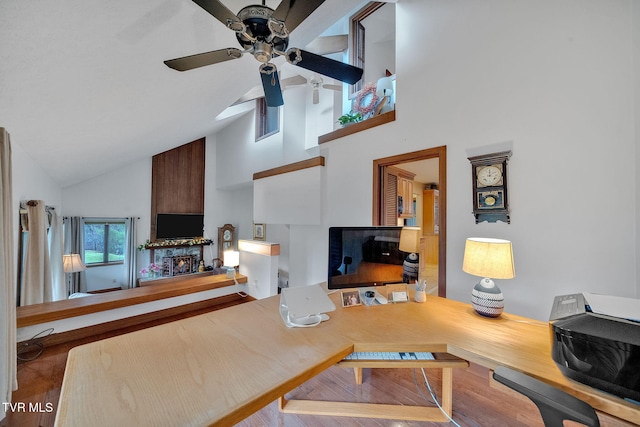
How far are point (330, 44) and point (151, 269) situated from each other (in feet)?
18.9

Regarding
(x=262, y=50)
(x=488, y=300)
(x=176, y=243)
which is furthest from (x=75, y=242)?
(x=488, y=300)

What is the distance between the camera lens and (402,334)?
45.4 inches

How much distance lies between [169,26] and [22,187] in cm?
227

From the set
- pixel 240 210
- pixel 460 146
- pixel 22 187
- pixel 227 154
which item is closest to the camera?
pixel 460 146

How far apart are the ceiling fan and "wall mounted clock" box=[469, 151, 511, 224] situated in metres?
1.17

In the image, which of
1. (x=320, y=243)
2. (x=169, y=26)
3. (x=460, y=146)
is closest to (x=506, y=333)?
(x=460, y=146)

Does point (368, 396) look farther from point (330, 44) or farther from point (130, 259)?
point (130, 259)

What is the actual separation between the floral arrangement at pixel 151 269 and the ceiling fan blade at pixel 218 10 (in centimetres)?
570

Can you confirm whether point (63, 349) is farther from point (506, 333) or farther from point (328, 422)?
point (506, 333)

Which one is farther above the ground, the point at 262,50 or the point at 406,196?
the point at 262,50

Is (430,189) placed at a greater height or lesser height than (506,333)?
greater

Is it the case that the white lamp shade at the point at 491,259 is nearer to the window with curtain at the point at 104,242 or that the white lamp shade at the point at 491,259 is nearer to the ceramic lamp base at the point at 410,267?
the ceramic lamp base at the point at 410,267

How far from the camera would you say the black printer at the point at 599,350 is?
0.74m

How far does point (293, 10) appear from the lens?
1247mm
